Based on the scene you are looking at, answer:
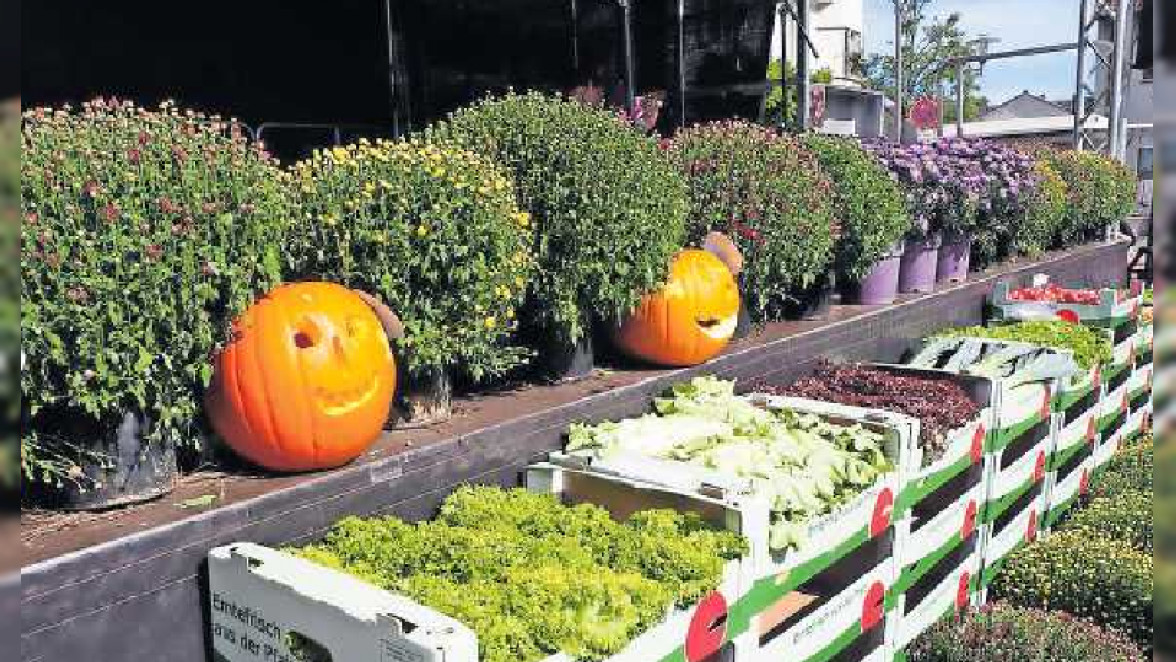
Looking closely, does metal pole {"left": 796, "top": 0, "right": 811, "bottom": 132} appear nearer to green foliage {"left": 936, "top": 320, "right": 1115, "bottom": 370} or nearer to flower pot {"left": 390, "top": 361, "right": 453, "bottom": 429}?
green foliage {"left": 936, "top": 320, "right": 1115, "bottom": 370}

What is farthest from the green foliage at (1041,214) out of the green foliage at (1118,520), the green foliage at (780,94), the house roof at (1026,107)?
the house roof at (1026,107)

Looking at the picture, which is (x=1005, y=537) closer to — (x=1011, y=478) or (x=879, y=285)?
(x=1011, y=478)

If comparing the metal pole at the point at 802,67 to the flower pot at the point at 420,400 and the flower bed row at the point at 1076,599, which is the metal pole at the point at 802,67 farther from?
the flower pot at the point at 420,400

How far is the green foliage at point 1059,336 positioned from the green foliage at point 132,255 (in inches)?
200

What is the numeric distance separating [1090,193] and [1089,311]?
3.48m

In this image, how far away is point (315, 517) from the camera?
2.93m

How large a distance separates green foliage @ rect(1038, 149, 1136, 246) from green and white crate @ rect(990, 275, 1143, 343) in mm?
2510

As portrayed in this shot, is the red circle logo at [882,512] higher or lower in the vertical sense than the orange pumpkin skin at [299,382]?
lower

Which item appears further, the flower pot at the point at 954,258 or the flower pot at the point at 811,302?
the flower pot at the point at 954,258

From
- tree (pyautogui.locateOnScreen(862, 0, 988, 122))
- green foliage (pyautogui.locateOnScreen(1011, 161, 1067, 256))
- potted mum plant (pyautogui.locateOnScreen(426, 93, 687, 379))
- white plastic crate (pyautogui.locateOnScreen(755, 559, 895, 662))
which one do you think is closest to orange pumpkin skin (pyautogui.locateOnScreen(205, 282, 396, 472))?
potted mum plant (pyautogui.locateOnScreen(426, 93, 687, 379))

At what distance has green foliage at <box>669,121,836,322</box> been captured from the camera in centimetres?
494

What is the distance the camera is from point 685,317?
437cm

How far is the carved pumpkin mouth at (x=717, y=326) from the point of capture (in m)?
4.49

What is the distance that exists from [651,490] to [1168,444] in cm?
282
